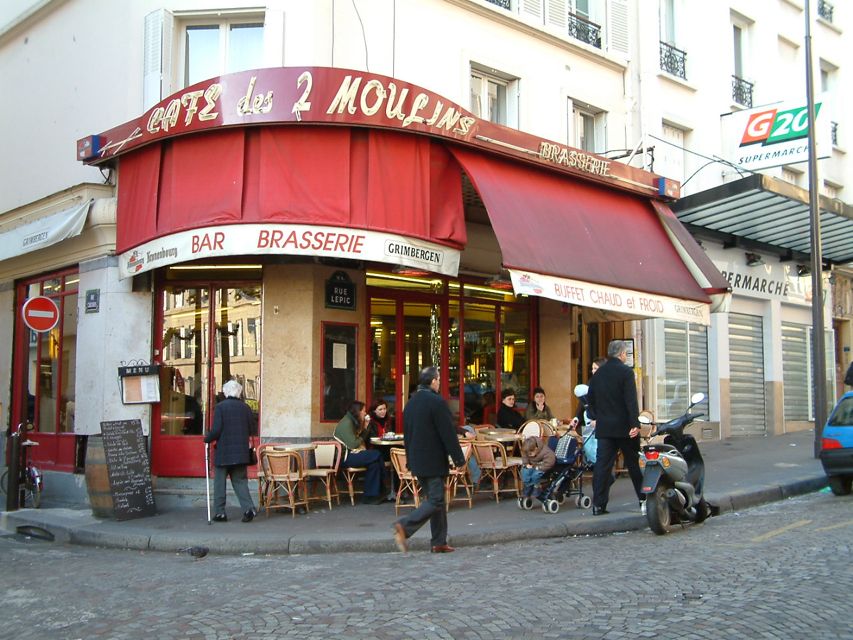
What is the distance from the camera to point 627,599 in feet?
19.0

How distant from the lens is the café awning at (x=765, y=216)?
14953mm

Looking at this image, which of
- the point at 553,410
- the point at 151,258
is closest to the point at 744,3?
the point at 553,410

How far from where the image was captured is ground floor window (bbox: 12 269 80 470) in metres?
12.5

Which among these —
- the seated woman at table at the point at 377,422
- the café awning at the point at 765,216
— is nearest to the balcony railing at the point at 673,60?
the café awning at the point at 765,216

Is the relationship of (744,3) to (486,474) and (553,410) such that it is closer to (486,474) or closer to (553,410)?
(553,410)

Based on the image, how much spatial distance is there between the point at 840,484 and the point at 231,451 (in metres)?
7.53

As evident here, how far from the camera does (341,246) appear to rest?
975 cm

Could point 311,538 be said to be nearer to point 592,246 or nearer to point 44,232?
point 592,246

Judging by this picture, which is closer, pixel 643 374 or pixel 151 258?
pixel 151 258

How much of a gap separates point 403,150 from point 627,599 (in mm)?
6252

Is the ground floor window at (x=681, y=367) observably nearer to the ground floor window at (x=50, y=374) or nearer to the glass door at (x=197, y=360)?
the glass door at (x=197, y=360)

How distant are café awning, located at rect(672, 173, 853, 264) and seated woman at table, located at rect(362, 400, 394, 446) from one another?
7130mm

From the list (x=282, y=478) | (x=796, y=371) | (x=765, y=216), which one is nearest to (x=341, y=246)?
(x=282, y=478)

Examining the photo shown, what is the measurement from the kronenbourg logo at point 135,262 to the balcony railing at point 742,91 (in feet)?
45.6
